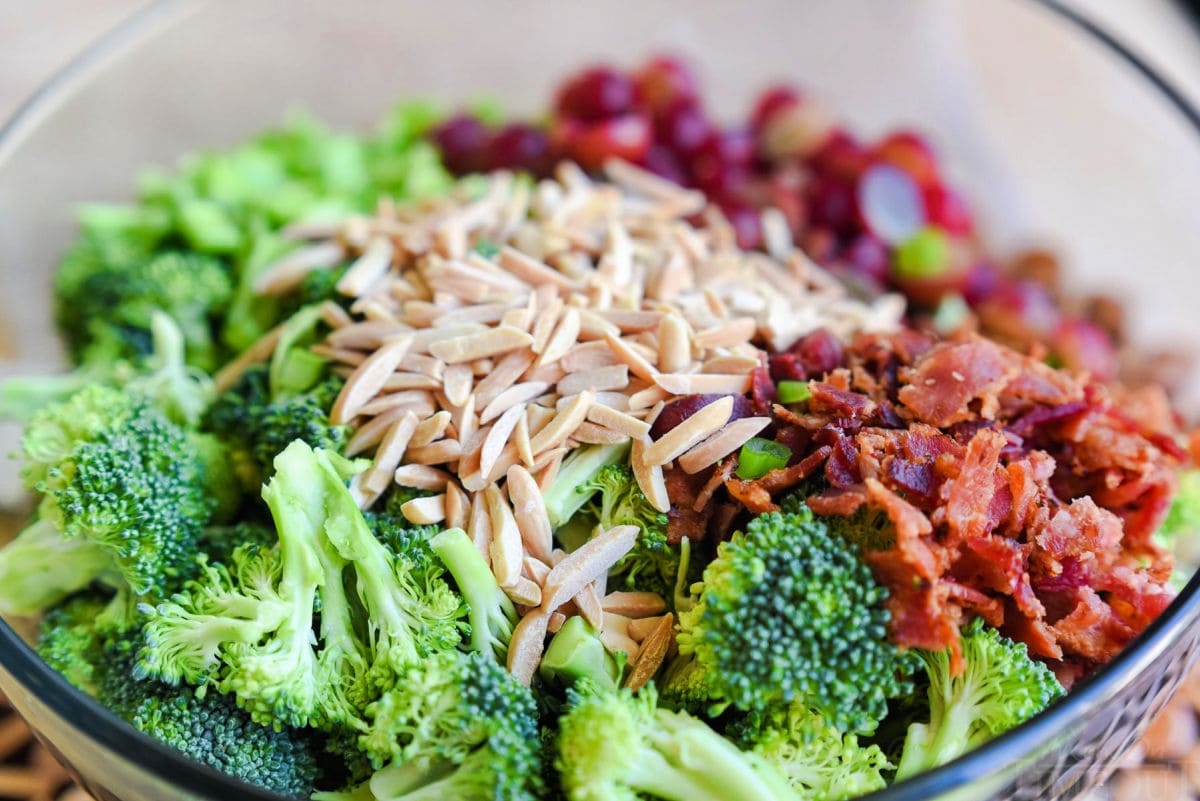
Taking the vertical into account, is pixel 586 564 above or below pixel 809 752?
above

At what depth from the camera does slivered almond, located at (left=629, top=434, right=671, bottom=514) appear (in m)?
1.12

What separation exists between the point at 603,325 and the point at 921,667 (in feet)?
1.77

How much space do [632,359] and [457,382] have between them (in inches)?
8.3

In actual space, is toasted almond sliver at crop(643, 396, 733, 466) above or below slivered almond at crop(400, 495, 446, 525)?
above

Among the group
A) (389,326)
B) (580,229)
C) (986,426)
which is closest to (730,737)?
(986,426)

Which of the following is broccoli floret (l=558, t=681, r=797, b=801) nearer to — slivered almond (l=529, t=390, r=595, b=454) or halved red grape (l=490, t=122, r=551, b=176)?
slivered almond (l=529, t=390, r=595, b=454)

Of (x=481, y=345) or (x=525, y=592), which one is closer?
(x=525, y=592)

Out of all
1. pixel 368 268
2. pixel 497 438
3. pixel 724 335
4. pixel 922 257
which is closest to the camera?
pixel 497 438

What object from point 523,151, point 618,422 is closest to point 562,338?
point 618,422

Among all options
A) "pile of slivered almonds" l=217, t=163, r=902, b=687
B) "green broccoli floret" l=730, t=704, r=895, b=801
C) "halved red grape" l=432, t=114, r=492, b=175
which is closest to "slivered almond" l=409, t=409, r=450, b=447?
"pile of slivered almonds" l=217, t=163, r=902, b=687

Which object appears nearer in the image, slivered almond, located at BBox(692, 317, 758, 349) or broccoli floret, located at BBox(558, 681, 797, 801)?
broccoli floret, located at BBox(558, 681, 797, 801)

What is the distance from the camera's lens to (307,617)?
1044 millimetres

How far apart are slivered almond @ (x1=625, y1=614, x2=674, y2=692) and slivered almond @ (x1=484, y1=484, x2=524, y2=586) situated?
0.51ft

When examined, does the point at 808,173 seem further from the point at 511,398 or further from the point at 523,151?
the point at 511,398
